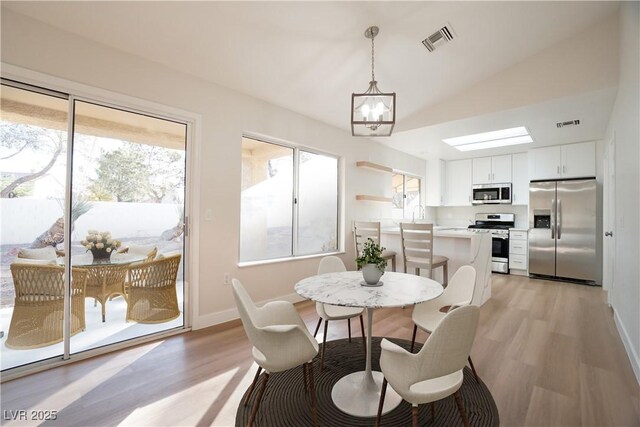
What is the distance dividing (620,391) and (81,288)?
4.05 metres

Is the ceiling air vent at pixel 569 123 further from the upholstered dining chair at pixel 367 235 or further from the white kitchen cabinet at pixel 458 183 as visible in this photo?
the upholstered dining chair at pixel 367 235

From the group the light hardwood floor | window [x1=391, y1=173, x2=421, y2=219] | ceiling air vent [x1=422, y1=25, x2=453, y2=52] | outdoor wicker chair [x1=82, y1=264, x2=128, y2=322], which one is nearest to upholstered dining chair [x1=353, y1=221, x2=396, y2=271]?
Result: the light hardwood floor

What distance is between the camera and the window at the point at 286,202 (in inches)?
137

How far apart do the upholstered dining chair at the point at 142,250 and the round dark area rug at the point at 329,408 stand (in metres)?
1.64

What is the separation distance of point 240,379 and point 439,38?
144 inches

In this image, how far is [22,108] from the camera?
2.09 metres

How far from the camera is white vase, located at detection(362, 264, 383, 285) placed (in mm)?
1855

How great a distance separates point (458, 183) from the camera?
665cm

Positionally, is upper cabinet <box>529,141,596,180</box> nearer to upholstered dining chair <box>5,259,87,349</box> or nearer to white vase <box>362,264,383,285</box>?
white vase <box>362,264,383,285</box>

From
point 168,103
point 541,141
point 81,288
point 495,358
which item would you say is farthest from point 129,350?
point 541,141

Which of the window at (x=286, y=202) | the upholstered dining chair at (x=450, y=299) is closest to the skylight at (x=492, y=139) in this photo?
the window at (x=286, y=202)

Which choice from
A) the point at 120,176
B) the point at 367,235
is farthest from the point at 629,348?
the point at 120,176

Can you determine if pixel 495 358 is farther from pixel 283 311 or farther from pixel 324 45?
pixel 324 45

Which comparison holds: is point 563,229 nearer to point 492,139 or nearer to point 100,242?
point 492,139
